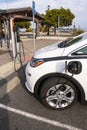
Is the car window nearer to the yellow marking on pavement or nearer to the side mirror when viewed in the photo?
the side mirror

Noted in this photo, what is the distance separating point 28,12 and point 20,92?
774 inches

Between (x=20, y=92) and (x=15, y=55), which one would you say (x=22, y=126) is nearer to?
(x=20, y=92)

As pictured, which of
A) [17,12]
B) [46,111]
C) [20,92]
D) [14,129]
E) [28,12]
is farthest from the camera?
[28,12]

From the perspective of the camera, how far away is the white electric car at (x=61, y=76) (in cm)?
372

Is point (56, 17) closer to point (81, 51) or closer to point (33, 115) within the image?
point (81, 51)

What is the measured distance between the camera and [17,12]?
21688 mm

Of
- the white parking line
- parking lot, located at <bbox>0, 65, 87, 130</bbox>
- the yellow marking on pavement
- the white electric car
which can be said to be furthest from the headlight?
the yellow marking on pavement

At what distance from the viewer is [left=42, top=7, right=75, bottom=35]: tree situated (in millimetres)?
33531

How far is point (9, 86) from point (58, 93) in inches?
80.8

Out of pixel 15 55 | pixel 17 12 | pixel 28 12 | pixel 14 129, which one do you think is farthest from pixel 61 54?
pixel 28 12

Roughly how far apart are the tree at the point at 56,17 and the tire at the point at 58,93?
29.8 metres

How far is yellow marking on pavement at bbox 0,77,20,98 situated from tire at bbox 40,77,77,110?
1405mm

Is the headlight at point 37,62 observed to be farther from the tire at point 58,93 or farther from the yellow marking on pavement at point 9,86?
the yellow marking on pavement at point 9,86

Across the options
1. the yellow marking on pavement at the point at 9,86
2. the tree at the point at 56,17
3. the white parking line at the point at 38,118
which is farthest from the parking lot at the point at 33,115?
the tree at the point at 56,17
